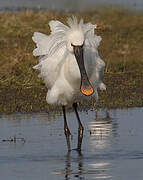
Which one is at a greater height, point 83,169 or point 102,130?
point 102,130

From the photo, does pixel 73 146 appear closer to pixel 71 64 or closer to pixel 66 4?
pixel 71 64

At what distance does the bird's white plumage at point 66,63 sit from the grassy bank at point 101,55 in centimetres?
218

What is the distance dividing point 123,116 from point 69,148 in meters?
2.07

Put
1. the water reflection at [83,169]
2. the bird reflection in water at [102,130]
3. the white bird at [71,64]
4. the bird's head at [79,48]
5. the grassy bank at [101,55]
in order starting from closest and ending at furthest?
the water reflection at [83,169]
the bird's head at [79,48]
the white bird at [71,64]
the bird reflection in water at [102,130]
the grassy bank at [101,55]

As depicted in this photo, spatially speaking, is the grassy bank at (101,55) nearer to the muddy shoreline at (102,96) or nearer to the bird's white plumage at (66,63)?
the muddy shoreline at (102,96)

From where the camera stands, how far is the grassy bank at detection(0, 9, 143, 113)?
39.8ft

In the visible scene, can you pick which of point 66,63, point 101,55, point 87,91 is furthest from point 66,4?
point 87,91

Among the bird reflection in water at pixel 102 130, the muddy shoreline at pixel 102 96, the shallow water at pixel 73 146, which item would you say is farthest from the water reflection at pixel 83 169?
the muddy shoreline at pixel 102 96

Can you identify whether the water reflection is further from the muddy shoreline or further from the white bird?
the muddy shoreline

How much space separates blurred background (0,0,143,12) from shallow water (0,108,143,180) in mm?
8071

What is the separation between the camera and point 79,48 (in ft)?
27.1

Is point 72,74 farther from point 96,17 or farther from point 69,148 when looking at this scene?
point 96,17

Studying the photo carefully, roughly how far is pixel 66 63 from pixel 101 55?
6578 millimetres

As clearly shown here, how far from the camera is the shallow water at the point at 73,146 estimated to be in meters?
7.35
